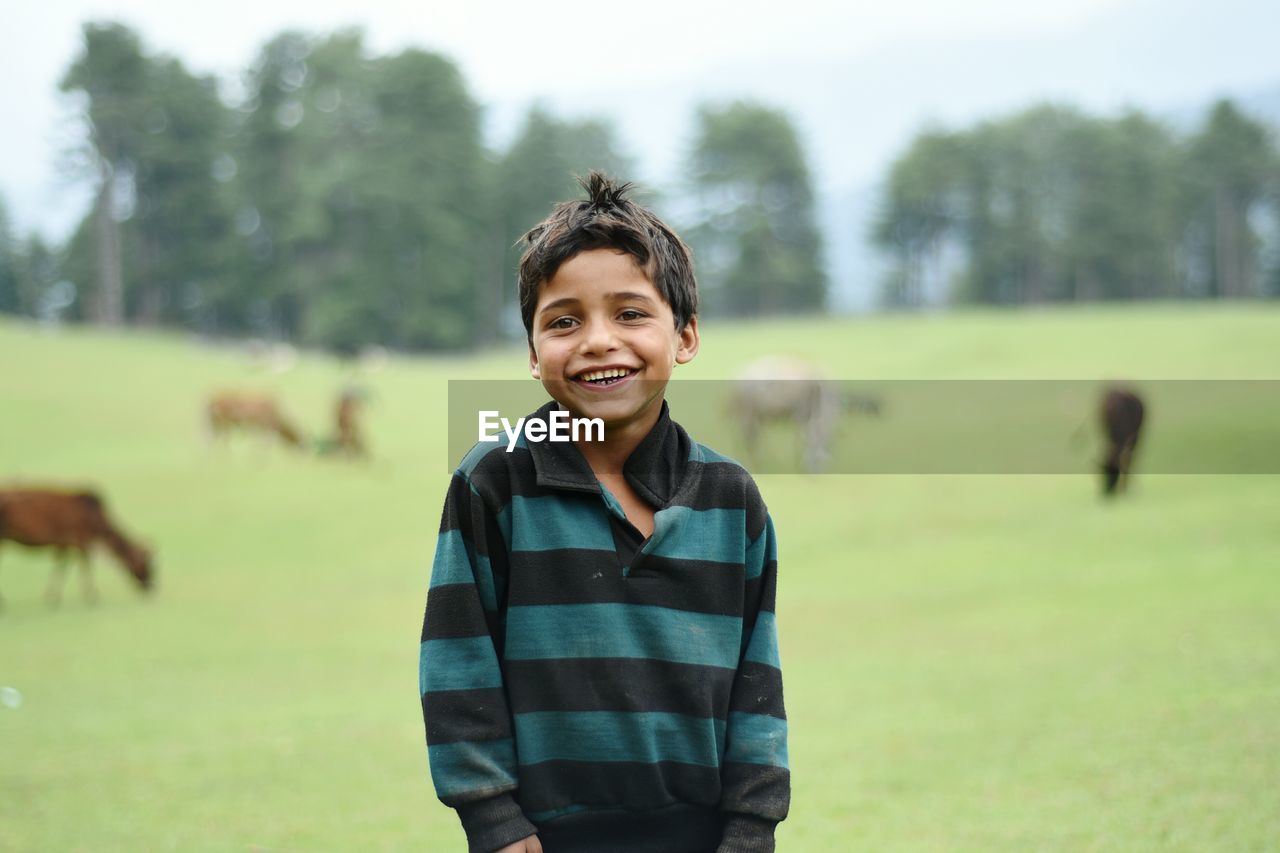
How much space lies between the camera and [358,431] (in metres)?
15.8

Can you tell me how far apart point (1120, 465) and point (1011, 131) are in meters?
36.4

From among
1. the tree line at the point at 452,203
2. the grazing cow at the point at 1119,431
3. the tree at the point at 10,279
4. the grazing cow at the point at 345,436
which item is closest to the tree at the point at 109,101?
the tree line at the point at 452,203

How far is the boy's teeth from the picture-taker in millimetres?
1700

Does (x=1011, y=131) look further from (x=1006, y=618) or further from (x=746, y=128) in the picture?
(x=1006, y=618)

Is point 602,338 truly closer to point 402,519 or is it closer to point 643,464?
point 643,464

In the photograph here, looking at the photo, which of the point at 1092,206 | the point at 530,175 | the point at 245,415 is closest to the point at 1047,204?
the point at 1092,206

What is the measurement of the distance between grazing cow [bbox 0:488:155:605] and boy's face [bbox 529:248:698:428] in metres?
8.91

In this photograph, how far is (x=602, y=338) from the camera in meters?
1.67

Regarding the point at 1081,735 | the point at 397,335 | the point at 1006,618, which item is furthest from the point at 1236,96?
the point at 1081,735

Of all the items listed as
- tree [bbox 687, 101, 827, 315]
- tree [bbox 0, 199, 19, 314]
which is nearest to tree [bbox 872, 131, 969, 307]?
tree [bbox 687, 101, 827, 315]

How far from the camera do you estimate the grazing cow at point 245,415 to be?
1560 centimetres

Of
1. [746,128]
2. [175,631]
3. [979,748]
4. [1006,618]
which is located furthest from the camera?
[746,128]

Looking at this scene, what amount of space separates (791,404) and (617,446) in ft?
45.4

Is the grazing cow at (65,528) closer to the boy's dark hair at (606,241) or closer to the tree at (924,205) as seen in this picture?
the boy's dark hair at (606,241)
